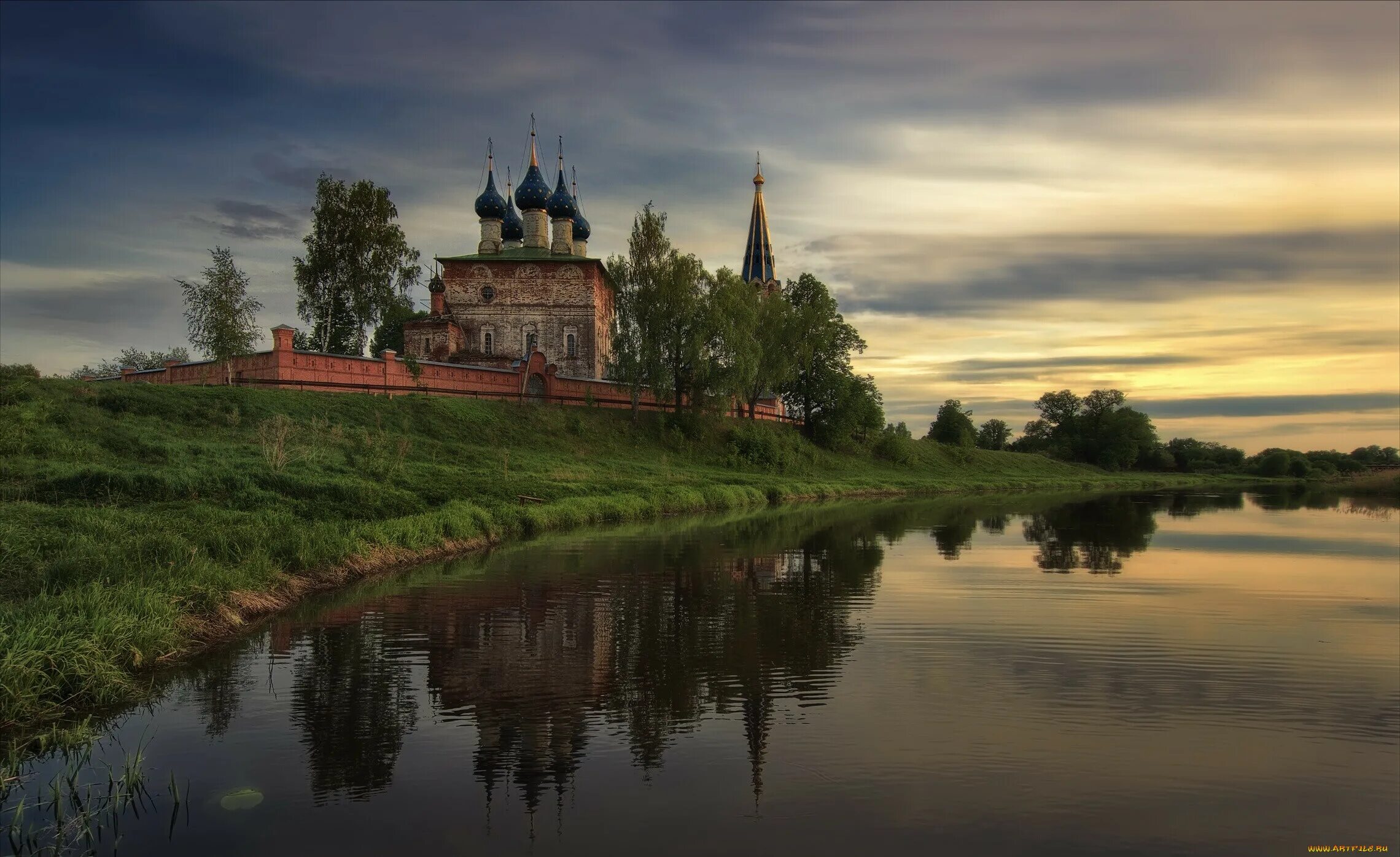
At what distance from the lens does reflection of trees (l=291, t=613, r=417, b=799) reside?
655cm

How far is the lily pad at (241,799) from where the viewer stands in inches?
237

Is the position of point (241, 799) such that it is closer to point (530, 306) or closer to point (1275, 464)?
point (530, 306)

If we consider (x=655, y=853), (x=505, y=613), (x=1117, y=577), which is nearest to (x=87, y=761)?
(x=655, y=853)

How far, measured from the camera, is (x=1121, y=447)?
81188mm

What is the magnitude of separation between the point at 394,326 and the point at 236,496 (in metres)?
41.7

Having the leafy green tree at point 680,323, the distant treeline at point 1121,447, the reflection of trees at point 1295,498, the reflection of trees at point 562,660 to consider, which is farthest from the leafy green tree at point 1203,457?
the reflection of trees at point 562,660

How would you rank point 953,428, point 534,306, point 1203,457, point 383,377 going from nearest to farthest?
1. point 383,377
2. point 534,306
3. point 953,428
4. point 1203,457

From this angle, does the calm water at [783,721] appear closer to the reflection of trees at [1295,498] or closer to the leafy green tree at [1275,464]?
the reflection of trees at [1295,498]

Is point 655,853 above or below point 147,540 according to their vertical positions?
below

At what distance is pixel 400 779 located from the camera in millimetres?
6457

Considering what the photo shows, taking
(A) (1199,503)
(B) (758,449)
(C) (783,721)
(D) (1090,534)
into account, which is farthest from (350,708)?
(A) (1199,503)

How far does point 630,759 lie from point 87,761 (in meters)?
4.24

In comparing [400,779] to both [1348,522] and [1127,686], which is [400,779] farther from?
[1348,522]

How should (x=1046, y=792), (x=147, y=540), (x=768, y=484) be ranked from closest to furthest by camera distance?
1. (x=1046, y=792)
2. (x=147, y=540)
3. (x=768, y=484)
